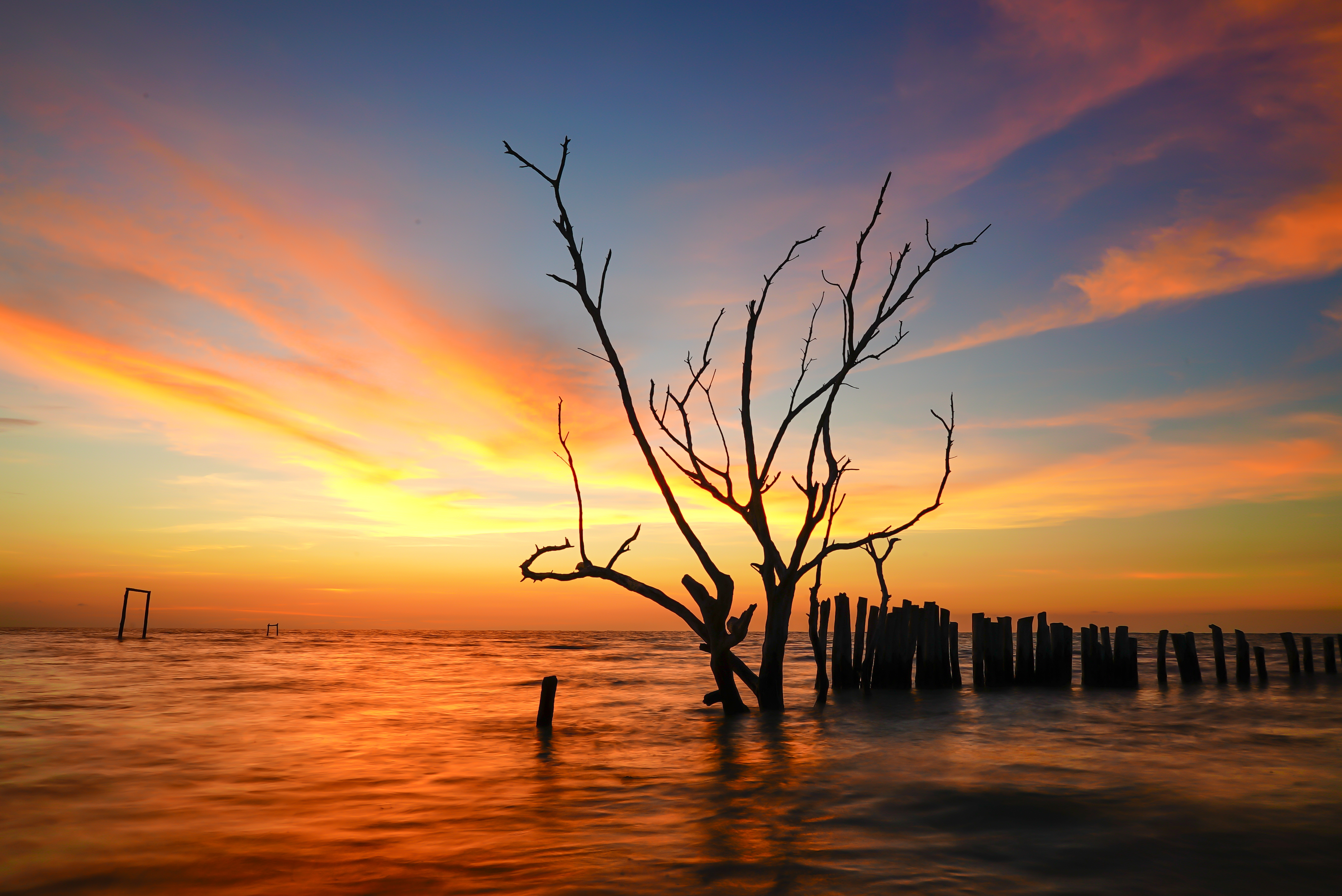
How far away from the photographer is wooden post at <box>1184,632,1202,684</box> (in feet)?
73.0

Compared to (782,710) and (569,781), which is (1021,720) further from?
(569,781)

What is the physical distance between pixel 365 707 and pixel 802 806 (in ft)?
45.4

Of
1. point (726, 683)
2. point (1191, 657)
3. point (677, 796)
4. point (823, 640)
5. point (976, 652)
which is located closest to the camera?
point (677, 796)

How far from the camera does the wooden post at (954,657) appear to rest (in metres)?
19.3

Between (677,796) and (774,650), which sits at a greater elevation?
(774,650)

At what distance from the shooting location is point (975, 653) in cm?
2047

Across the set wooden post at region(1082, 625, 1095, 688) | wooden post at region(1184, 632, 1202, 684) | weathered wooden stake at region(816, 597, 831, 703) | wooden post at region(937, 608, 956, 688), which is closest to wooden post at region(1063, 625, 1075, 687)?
wooden post at region(1082, 625, 1095, 688)

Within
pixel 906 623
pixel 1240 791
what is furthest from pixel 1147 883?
pixel 906 623

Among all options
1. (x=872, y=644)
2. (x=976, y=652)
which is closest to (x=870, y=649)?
(x=872, y=644)

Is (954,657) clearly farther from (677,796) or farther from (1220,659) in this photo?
(677,796)

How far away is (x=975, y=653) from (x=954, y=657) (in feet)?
5.39

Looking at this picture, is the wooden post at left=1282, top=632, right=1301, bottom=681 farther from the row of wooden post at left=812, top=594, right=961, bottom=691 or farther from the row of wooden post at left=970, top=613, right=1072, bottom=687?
the row of wooden post at left=812, top=594, right=961, bottom=691

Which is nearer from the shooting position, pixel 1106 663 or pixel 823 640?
pixel 823 640

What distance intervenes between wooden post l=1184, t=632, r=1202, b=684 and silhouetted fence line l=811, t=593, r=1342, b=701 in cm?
3
